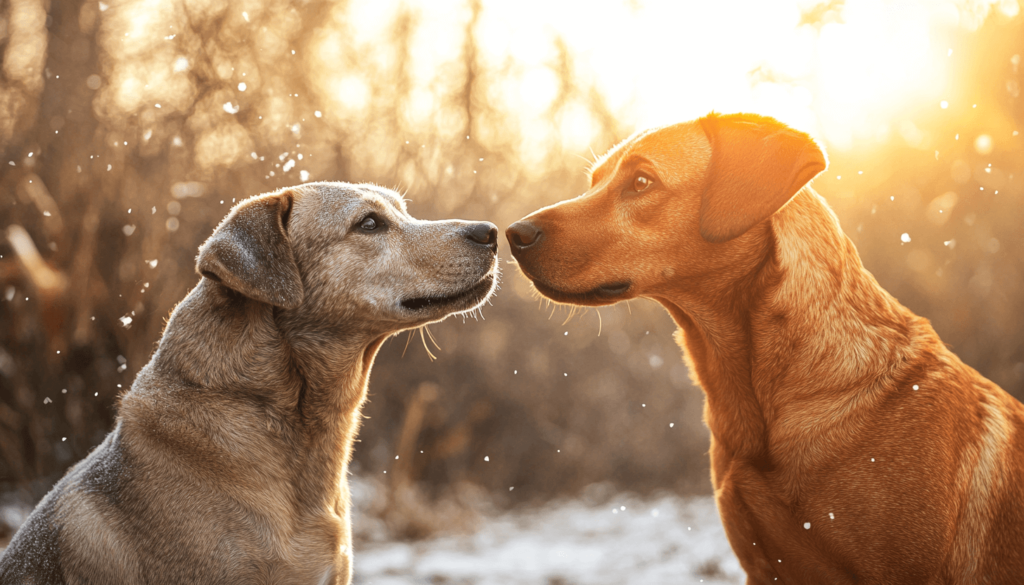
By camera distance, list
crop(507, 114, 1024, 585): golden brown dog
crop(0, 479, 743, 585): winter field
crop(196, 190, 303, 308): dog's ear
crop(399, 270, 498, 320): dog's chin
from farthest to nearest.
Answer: crop(0, 479, 743, 585): winter field, crop(399, 270, 498, 320): dog's chin, crop(507, 114, 1024, 585): golden brown dog, crop(196, 190, 303, 308): dog's ear

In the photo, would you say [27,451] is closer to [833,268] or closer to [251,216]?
[251,216]

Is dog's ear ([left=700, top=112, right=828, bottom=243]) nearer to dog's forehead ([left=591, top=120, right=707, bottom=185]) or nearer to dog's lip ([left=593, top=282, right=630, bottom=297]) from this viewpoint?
dog's forehead ([left=591, top=120, right=707, bottom=185])

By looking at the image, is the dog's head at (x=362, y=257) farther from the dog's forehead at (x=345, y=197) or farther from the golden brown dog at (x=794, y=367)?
the golden brown dog at (x=794, y=367)

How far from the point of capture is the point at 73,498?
2.49 meters

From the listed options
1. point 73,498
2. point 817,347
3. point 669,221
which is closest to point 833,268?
point 817,347

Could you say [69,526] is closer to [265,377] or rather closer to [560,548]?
[265,377]

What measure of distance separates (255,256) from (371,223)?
0.64m

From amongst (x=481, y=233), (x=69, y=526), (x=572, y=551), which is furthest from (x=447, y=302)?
(x=572, y=551)

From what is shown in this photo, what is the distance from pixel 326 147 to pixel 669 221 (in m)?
5.67

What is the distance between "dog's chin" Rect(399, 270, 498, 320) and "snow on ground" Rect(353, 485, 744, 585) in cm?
325

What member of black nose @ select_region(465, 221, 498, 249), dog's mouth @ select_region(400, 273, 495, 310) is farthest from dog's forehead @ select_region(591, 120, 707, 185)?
dog's mouth @ select_region(400, 273, 495, 310)

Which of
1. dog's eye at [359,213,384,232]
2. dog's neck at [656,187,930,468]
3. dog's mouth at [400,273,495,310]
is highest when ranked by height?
dog's eye at [359,213,384,232]

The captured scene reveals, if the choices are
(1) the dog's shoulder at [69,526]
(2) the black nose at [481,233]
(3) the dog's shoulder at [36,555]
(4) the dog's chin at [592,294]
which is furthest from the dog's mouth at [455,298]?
(3) the dog's shoulder at [36,555]

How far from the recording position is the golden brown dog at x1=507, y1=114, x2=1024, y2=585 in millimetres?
2629
